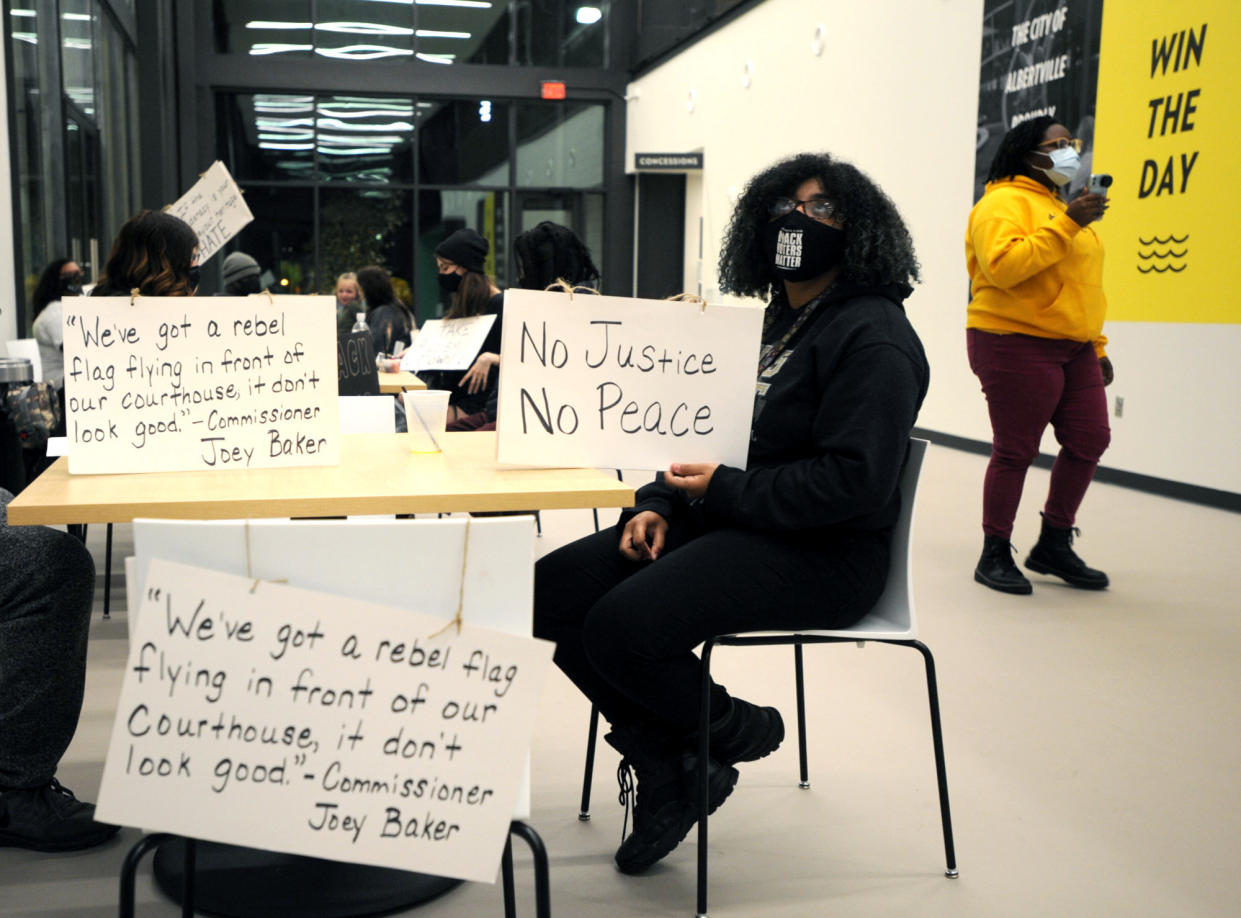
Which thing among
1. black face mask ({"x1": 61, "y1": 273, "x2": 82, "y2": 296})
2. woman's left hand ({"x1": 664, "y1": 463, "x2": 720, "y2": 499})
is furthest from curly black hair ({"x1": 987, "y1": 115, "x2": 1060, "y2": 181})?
black face mask ({"x1": 61, "y1": 273, "x2": 82, "y2": 296})

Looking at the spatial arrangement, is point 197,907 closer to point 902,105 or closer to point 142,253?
point 142,253

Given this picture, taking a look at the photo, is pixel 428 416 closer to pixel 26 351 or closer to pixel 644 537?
pixel 644 537

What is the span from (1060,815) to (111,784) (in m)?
1.56

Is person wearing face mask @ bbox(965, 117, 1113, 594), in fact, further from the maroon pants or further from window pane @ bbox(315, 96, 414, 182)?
window pane @ bbox(315, 96, 414, 182)

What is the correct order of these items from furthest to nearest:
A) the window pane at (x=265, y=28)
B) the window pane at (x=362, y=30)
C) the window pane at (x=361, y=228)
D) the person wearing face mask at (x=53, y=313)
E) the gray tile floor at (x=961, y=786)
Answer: the window pane at (x=361, y=228)
the window pane at (x=362, y=30)
the window pane at (x=265, y=28)
the person wearing face mask at (x=53, y=313)
the gray tile floor at (x=961, y=786)

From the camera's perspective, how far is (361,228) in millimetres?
12734

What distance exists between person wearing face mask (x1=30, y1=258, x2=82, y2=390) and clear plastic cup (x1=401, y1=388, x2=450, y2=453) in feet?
6.73

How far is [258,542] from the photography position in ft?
3.70

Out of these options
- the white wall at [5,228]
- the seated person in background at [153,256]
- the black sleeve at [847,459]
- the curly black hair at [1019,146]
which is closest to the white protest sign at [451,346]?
the seated person in background at [153,256]

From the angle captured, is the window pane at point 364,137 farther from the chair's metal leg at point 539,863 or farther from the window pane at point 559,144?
the chair's metal leg at point 539,863

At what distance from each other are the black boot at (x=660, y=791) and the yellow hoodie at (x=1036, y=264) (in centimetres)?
202

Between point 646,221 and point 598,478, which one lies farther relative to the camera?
point 646,221

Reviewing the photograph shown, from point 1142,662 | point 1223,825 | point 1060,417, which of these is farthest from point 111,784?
point 1060,417

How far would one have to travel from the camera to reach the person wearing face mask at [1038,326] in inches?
129
